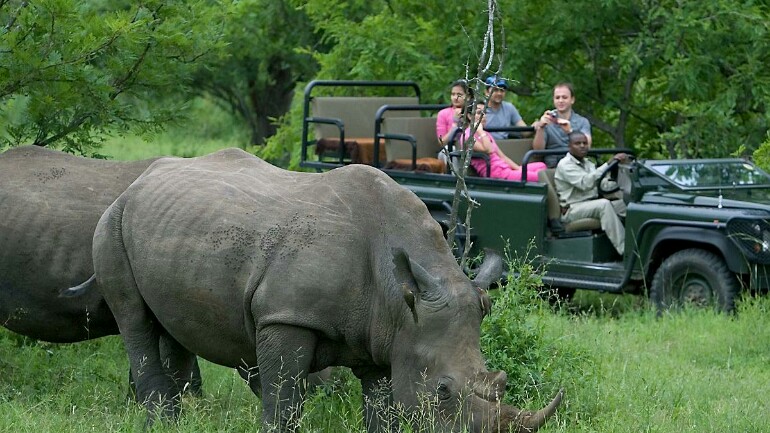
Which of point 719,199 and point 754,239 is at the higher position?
point 719,199

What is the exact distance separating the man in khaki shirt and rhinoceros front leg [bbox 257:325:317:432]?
5.82 meters

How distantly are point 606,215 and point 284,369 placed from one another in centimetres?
595

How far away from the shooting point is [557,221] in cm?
1255

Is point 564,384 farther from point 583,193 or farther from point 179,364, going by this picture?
point 583,193

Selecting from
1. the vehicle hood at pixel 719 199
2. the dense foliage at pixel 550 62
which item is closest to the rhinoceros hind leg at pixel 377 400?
the dense foliage at pixel 550 62

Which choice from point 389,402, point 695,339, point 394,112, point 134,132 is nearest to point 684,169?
point 695,339

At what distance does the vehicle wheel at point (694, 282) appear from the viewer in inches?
459

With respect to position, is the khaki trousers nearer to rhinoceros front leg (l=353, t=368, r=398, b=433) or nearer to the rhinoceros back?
the rhinoceros back

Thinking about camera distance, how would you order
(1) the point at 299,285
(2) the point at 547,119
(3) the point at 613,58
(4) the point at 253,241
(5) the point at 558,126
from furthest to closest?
(3) the point at 613,58 < (5) the point at 558,126 < (2) the point at 547,119 < (4) the point at 253,241 < (1) the point at 299,285

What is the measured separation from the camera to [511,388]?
27.1ft

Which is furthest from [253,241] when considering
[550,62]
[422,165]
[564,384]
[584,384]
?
[550,62]

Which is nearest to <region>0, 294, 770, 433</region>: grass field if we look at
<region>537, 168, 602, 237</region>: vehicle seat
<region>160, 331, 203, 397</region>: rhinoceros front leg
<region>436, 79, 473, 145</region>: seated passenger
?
<region>160, 331, 203, 397</region>: rhinoceros front leg

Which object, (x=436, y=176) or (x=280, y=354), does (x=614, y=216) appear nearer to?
(x=436, y=176)

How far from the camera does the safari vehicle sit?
11539mm
